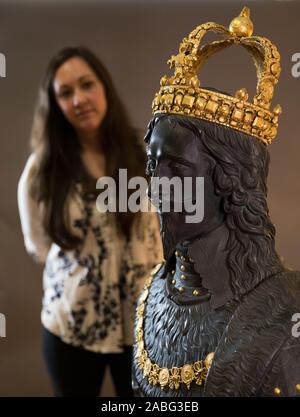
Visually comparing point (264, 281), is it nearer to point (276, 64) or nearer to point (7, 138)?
point (276, 64)

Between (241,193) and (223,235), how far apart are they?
10cm

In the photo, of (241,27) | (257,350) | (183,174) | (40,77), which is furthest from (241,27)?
(40,77)

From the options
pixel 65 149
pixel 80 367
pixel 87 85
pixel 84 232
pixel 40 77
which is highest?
pixel 40 77

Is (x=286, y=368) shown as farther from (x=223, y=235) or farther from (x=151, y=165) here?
(x=151, y=165)

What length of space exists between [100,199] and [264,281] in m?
Answer: 1.07

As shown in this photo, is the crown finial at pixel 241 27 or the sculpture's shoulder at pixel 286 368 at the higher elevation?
the crown finial at pixel 241 27

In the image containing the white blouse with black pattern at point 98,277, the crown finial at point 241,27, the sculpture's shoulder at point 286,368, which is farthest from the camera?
the white blouse with black pattern at point 98,277

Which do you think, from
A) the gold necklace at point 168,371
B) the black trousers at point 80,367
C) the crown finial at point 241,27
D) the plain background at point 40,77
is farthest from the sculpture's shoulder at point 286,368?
the black trousers at point 80,367

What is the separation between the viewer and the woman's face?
7.93 feet

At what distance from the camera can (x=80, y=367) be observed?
2438mm

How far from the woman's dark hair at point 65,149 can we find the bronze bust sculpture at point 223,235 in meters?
0.99

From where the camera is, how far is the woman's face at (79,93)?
7.93 ft

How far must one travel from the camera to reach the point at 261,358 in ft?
4.36

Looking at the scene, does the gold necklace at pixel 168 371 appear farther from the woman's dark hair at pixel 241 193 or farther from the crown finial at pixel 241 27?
the crown finial at pixel 241 27
